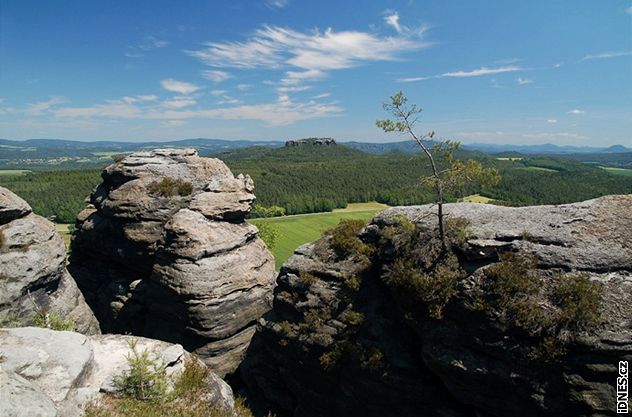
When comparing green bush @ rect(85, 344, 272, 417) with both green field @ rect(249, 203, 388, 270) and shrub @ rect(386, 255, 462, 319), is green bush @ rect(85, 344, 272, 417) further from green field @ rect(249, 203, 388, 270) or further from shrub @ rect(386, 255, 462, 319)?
green field @ rect(249, 203, 388, 270)

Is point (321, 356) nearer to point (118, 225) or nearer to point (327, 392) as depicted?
point (327, 392)

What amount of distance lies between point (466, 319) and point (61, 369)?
1584 cm

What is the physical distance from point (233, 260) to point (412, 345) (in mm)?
16171

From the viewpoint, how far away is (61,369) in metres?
12.7

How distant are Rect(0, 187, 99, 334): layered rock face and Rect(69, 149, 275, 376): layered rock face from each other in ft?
14.9

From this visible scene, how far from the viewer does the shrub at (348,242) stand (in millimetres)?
22844

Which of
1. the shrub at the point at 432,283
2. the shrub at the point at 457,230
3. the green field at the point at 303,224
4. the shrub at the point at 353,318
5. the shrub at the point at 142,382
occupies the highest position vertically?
the shrub at the point at 457,230

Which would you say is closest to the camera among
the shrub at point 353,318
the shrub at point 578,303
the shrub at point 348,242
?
the shrub at point 578,303

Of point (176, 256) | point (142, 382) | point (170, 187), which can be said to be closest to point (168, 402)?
point (142, 382)

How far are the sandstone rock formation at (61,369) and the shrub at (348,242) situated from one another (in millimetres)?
10476

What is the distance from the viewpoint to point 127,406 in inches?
490

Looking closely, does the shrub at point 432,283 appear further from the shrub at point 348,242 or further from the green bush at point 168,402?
the green bush at point 168,402

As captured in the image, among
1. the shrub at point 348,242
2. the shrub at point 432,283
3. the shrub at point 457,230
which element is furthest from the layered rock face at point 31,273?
the shrub at point 457,230

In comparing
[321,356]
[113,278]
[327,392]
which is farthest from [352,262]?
[113,278]
